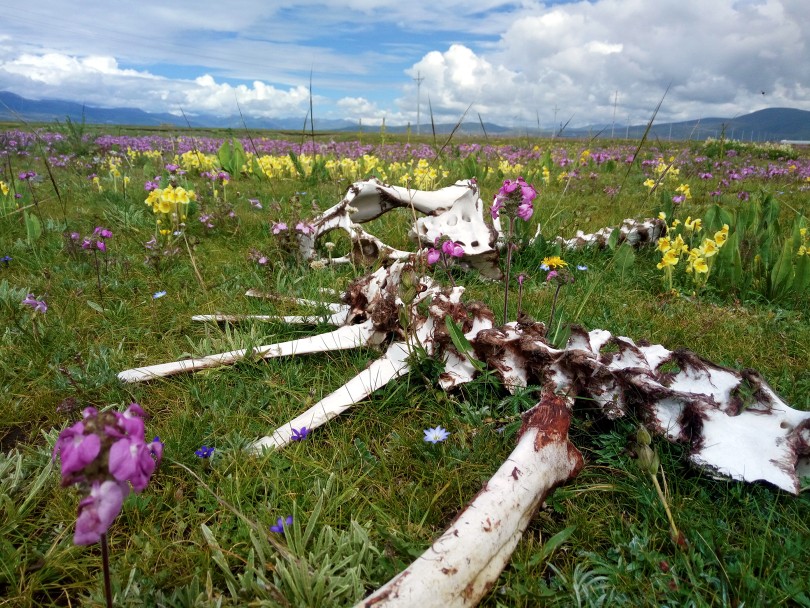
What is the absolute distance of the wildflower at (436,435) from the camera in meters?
2.17

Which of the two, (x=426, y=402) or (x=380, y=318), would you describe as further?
(x=380, y=318)

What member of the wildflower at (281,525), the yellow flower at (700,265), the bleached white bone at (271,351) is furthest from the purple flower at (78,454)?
the yellow flower at (700,265)

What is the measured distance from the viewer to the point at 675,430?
2008mm

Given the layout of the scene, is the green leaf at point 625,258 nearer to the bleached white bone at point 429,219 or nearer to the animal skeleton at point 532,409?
the bleached white bone at point 429,219

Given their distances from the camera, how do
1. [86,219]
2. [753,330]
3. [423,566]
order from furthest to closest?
[86,219], [753,330], [423,566]

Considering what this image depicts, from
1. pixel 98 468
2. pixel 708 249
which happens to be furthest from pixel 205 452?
pixel 708 249

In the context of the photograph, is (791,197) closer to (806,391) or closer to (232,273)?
(806,391)

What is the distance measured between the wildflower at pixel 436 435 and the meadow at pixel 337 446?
0.01m

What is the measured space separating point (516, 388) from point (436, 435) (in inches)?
18.4

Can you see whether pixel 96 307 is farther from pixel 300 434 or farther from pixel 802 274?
pixel 802 274

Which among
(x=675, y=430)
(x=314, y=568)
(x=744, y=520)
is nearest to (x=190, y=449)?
(x=314, y=568)

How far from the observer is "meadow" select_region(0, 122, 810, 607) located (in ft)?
5.24

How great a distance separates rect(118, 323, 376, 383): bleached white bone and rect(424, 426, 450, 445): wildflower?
81 cm

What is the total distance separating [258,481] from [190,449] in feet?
1.31
